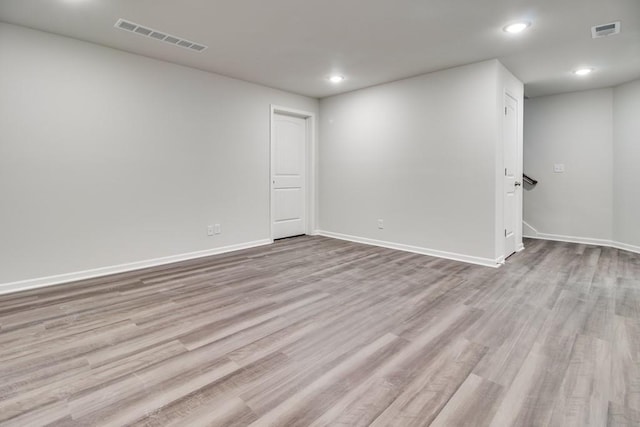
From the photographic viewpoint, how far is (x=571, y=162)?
5.39 metres

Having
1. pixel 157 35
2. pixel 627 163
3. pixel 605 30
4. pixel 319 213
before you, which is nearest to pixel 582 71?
pixel 605 30

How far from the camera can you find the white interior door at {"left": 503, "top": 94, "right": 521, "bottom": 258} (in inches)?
167

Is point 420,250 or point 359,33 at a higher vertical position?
point 359,33

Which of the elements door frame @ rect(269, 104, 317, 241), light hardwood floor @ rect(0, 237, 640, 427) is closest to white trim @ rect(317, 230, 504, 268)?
door frame @ rect(269, 104, 317, 241)

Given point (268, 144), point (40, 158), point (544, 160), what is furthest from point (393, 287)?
point (544, 160)

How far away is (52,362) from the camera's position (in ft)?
6.31

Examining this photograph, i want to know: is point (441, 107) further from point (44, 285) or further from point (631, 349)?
point (44, 285)

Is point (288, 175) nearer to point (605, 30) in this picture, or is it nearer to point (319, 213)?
point (319, 213)

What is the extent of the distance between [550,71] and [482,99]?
3.80 feet

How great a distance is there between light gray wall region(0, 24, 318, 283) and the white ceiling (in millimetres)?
279

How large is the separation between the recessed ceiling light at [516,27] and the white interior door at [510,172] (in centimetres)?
123

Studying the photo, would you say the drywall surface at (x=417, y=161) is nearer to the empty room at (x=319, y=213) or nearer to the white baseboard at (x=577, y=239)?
the empty room at (x=319, y=213)

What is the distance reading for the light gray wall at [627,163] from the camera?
185 inches

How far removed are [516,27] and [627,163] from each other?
340cm
